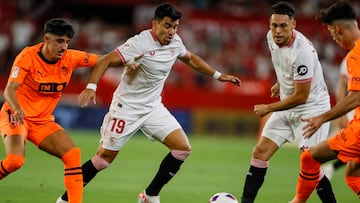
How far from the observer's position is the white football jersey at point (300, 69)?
27.1 ft

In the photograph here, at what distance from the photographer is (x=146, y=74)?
890 centimetres

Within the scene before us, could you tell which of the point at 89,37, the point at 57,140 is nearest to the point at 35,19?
the point at 89,37

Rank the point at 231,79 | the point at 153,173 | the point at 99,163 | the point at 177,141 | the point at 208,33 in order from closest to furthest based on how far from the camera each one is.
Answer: the point at 99,163 → the point at 177,141 → the point at 231,79 → the point at 153,173 → the point at 208,33

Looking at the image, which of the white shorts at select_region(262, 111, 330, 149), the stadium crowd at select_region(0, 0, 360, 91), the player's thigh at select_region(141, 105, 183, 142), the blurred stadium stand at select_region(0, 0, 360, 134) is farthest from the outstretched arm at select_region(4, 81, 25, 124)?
the stadium crowd at select_region(0, 0, 360, 91)

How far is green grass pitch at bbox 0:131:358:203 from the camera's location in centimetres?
978

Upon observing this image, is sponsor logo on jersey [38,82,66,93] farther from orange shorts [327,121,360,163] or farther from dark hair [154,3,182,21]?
orange shorts [327,121,360,163]

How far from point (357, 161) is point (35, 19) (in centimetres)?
1842

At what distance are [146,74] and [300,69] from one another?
1.83m

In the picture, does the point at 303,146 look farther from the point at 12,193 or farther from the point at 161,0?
the point at 161,0

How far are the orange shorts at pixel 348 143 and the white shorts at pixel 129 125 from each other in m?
2.12

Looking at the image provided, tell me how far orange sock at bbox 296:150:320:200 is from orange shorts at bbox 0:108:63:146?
2.63m

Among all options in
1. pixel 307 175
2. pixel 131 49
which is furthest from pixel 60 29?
pixel 307 175

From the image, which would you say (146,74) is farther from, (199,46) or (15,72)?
(199,46)

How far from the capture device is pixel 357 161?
7.62 m
